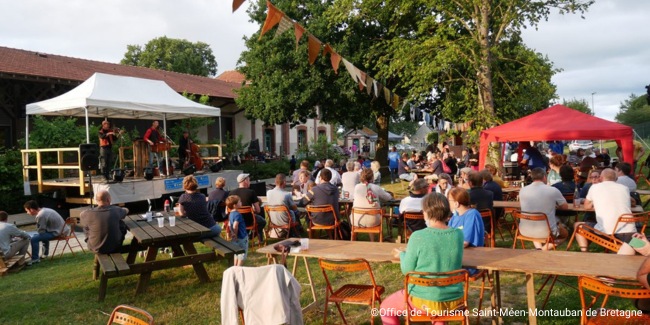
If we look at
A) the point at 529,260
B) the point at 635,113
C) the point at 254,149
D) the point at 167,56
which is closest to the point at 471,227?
the point at 529,260

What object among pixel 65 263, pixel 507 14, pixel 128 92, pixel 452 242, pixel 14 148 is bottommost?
pixel 65 263

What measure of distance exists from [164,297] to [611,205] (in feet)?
15.5

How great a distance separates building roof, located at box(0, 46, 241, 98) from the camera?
1334cm

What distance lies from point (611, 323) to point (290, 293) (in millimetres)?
1892

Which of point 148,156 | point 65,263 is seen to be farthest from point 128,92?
point 65,263

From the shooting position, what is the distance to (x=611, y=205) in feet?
15.3

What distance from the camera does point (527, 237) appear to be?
16.4 ft

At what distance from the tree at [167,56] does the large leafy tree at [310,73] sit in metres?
18.7

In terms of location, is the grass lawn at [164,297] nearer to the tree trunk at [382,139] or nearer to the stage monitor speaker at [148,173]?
the stage monitor speaker at [148,173]

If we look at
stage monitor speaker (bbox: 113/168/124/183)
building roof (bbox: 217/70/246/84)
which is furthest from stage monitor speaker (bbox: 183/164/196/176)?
building roof (bbox: 217/70/246/84)

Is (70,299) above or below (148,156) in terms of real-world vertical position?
below

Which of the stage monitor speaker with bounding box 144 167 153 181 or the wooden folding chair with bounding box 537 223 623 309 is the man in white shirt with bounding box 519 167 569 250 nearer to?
the wooden folding chair with bounding box 537 223 623 309

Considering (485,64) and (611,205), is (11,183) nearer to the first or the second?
(485,64)

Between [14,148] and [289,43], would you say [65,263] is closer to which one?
[14,148]
